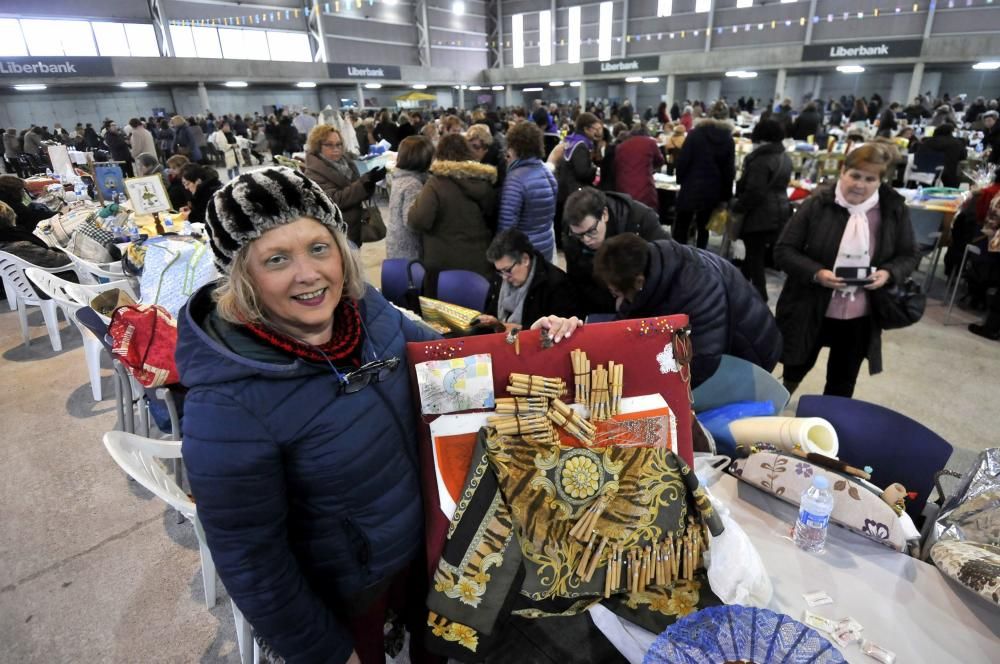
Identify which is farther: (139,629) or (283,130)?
(283,130)

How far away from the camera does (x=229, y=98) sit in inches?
830

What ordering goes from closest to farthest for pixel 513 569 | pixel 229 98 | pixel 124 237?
1. pixel 513 569
2. pixel 124 237
3. pixel 229 98

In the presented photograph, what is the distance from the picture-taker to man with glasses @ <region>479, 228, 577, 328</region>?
262 cm

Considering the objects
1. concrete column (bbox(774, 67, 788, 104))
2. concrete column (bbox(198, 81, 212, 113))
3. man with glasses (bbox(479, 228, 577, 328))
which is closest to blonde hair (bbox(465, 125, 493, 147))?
man with glasses (bbox(479, 228, 577, 328))

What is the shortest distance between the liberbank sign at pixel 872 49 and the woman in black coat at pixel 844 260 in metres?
18.5

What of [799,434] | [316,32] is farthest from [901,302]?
[316,32]

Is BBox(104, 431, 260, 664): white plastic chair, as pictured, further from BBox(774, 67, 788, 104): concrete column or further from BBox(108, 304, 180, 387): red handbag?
BBox(774, 67, 788, 104): concrete column

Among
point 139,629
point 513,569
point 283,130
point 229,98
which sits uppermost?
point 229,98

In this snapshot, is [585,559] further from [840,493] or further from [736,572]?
[840,493]

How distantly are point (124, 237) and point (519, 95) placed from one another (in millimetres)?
27929

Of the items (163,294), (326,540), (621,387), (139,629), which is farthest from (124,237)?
(621,387)

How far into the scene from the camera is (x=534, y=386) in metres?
1.34

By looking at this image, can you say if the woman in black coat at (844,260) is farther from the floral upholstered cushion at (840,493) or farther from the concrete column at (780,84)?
the concrete column at (780,84)

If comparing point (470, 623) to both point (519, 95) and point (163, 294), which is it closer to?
point (163, 294)
